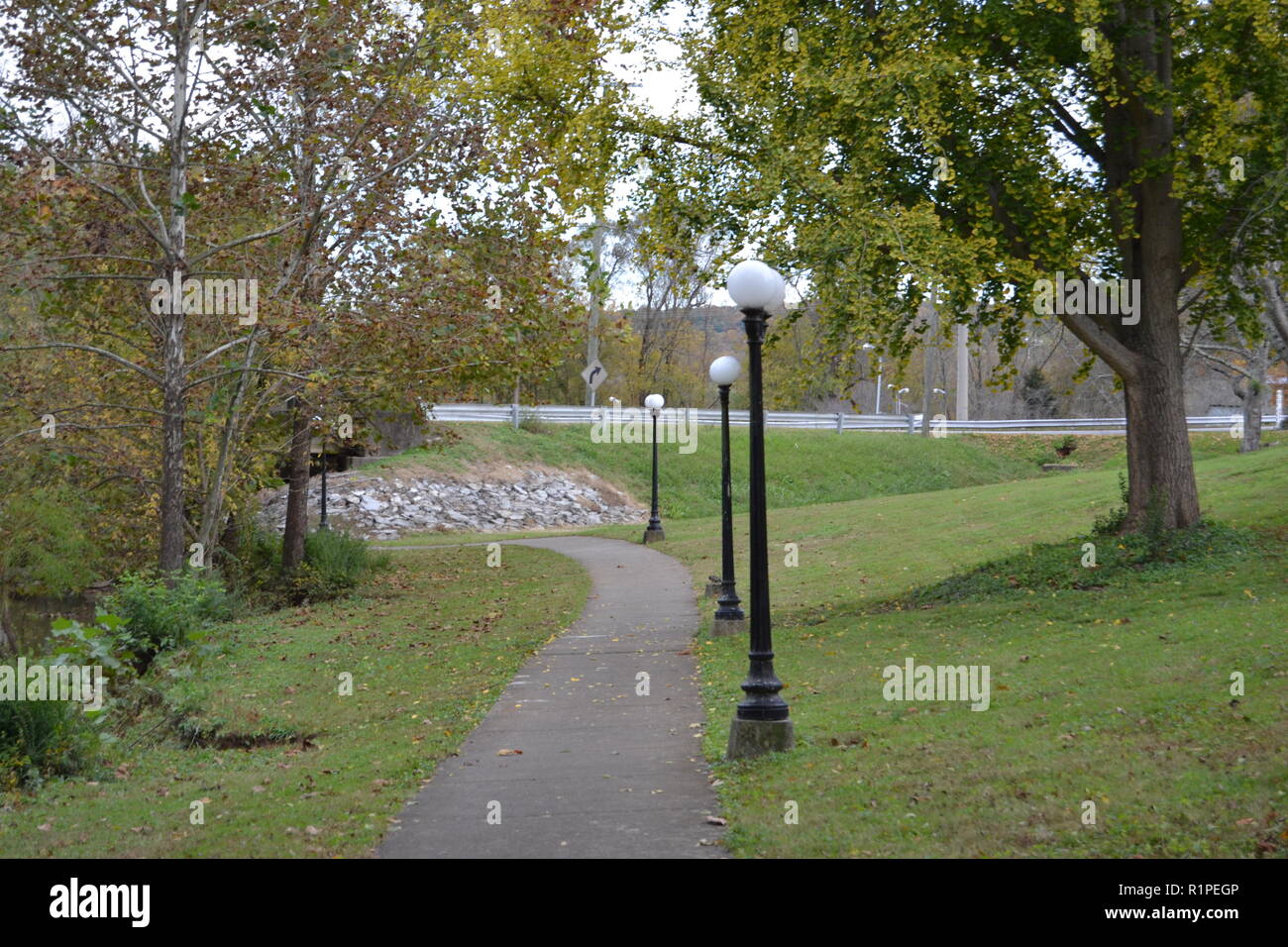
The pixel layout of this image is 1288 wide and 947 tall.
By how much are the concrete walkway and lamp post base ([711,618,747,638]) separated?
51 cm

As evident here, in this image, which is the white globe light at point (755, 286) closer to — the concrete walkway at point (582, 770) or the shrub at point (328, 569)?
the concrete walkway at point (582, 770)

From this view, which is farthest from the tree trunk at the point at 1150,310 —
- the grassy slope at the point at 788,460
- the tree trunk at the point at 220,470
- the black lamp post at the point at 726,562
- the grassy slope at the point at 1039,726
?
the grassy slope at the point at 788,460

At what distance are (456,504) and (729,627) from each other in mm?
24989

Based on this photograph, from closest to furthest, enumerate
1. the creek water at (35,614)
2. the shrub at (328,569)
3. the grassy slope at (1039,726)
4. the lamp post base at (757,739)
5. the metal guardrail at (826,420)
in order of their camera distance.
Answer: the grassy slope at (1039,726)
the lamp post base at (757,739)
the creek water at (35,614)
the shrub at (328,569)
the metal guardrail at (826,420)

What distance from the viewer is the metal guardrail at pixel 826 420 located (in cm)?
4456

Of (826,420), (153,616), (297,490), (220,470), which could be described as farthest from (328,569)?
(826,420)

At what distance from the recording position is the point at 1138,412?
14891 mm

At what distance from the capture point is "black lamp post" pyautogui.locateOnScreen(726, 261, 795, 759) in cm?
823

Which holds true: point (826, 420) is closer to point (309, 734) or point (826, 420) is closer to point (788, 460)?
point (788, 460)

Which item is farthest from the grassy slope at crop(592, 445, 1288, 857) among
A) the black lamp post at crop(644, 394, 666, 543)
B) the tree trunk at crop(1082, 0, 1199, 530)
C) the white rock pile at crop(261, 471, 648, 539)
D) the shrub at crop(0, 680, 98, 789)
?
the white rock pile at crop(261, 471, 648, 539)

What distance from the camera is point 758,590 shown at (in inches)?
339

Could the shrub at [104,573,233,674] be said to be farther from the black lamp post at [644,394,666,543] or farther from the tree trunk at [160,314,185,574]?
the black lamp post at [644,394,666,543]

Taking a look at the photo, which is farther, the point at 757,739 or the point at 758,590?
the point at 758,590
